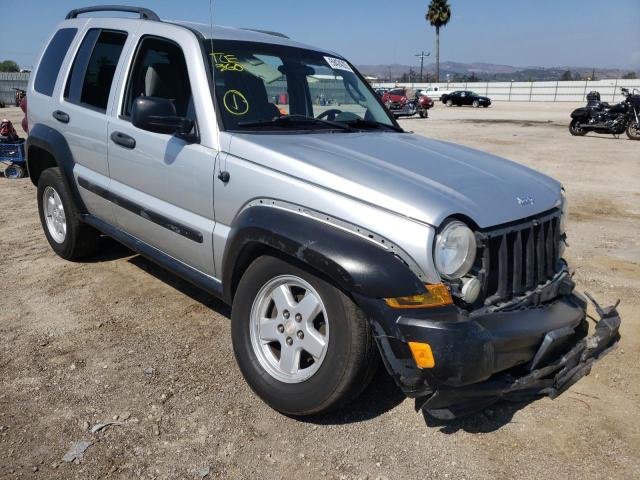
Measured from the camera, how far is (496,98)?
55719 mm

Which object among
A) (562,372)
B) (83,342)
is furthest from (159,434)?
(562,372)

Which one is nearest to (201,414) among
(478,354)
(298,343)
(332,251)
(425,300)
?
(298,343)

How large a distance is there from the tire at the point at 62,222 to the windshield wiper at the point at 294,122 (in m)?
2.13

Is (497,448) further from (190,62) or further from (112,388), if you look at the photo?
(190,62)

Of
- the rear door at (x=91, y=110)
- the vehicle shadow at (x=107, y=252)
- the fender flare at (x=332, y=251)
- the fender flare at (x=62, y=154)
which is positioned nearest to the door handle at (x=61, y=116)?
the rear door at (x=91, y=110)

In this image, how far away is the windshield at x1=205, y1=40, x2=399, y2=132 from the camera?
3.28 m

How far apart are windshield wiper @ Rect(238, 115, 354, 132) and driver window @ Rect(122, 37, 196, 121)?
15.1 inches

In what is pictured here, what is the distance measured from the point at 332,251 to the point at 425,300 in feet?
1.45

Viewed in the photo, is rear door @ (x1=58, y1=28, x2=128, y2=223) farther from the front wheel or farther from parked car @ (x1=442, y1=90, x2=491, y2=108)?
parked car @ (x1=442, y1=90, x2=491, y2=108)

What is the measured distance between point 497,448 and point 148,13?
3613mm

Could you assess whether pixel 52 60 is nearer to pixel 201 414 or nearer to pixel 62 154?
pixel 62 154

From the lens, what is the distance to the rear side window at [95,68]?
3989mm

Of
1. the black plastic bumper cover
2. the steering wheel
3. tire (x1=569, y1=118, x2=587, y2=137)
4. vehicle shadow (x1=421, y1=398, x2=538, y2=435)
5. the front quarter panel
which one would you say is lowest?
vehicle shadow (x1=421, y1=398, x2=538, y2=435)

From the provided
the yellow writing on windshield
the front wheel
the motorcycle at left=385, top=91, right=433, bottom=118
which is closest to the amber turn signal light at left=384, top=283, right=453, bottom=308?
the yellow writing on windshield
